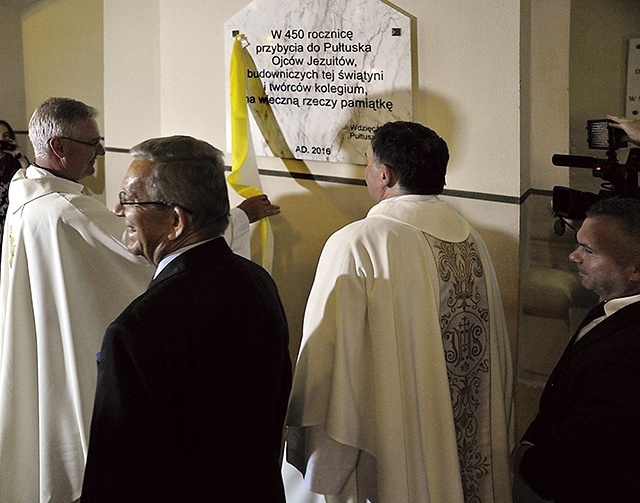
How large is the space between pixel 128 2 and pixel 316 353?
10.2 ft

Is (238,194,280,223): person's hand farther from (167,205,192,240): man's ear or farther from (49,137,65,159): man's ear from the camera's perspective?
(167,205,192,240): man's ear

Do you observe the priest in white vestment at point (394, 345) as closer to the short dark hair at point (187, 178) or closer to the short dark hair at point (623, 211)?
the short dark hair at point (623, 211)

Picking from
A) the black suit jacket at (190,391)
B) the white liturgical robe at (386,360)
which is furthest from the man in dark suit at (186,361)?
the white liturgical robe at (386,360)

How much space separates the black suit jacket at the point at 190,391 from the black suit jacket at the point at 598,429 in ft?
2.87

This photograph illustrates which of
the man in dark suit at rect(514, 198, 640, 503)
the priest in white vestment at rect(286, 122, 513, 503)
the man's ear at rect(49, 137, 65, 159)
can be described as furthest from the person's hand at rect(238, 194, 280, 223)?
the man in dark suit at rect(514, 198, 640, 503)

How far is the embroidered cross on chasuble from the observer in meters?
3.02

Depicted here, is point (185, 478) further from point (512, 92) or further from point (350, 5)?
point (350, 5)

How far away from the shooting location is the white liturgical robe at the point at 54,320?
3.69 meters

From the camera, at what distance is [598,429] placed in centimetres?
251

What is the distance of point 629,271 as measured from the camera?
2758mm

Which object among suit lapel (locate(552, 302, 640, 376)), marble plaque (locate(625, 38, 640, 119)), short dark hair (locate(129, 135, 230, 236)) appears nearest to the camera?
short dark hair (locate(129, 135, 230, 236))

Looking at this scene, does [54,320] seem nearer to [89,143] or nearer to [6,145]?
[89,143]

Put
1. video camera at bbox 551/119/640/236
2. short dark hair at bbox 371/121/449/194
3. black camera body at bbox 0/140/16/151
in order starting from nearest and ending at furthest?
short dark hair at bbox 371/121/449/194 < video camera at bbox 551/119/640/236 < black camera body at bbox 0/140/16/151

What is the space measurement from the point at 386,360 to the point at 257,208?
133 centimetres
